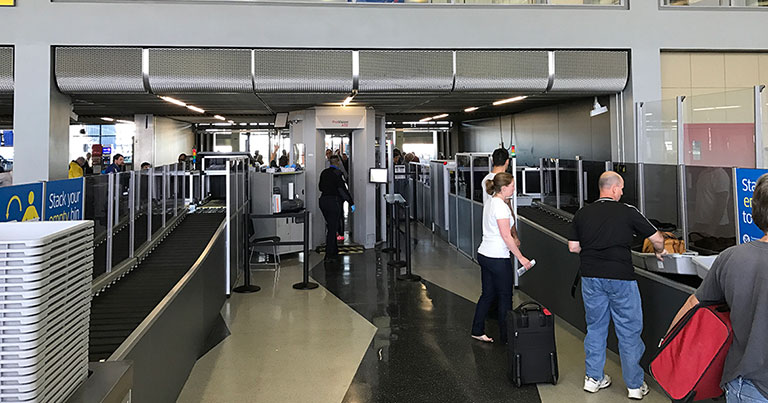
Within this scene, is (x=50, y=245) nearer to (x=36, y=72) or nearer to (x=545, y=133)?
(x=36, y=72)

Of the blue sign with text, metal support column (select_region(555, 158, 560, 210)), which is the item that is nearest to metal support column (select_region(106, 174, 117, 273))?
the blue sign with text

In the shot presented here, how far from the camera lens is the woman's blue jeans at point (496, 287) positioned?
425cm

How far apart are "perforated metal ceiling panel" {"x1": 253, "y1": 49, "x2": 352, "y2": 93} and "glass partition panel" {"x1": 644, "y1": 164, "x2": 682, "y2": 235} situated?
428 cm

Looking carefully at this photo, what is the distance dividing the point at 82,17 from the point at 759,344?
7.97 meters

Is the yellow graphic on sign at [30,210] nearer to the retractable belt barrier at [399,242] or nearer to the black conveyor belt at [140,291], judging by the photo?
the black conveyor belt at [140,291]

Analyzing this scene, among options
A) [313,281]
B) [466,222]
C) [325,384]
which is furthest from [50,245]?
[466,222]

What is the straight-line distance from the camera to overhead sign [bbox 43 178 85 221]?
2559 millimetres

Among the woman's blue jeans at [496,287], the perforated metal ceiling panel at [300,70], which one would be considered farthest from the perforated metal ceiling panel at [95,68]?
the woman's blue jeans at [496,287]

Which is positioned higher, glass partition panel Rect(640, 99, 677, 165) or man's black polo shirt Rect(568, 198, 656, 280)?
glass partition panel Rect(640, 99, 677, 165)

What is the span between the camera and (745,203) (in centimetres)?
324

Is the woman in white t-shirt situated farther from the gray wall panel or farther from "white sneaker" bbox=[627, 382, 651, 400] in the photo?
the gray wall panel

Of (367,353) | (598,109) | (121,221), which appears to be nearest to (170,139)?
(598,109)

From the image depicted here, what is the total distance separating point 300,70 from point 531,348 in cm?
510

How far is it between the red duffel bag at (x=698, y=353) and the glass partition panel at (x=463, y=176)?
6.49 meters
